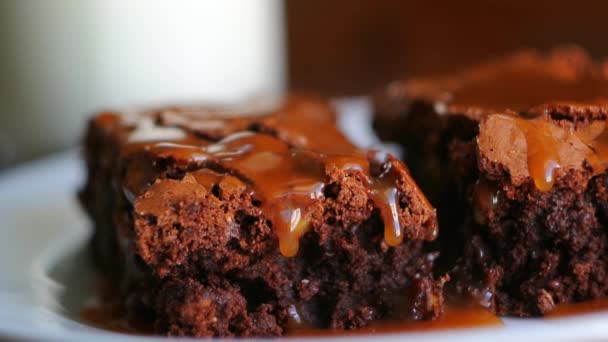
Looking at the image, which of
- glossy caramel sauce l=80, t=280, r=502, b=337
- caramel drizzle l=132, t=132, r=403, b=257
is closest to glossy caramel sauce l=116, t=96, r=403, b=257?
caramel drizzle l=132, t=132, r=403, b=257

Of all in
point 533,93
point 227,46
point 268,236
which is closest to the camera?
point 268,236

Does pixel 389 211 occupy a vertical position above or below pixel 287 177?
below

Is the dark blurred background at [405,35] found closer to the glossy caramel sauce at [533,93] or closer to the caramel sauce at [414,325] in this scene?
the glossy caramel sauce at [533,93]

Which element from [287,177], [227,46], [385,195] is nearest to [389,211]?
[385,195]

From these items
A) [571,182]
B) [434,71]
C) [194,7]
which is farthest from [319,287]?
[434,71]

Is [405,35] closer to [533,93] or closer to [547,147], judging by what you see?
[533,93]

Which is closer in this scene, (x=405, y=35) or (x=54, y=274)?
(x=54, y=274)
